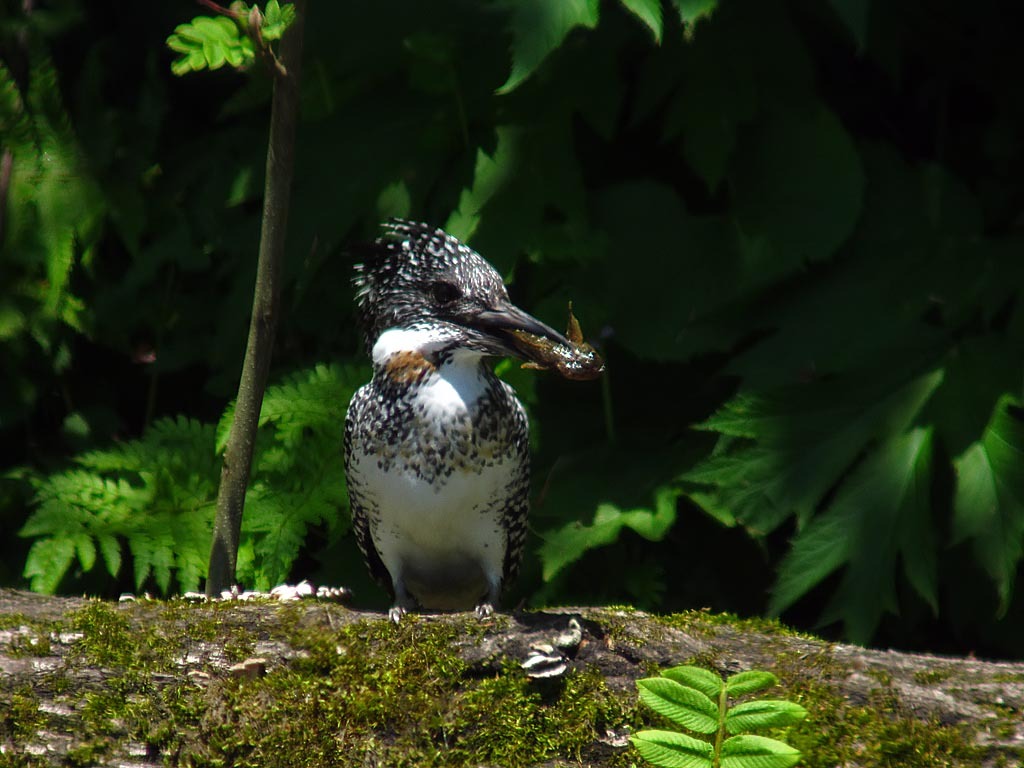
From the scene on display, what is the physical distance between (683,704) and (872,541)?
165cm

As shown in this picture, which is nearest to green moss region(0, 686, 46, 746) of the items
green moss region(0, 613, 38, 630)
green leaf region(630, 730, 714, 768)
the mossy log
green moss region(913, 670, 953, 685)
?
the mossy log

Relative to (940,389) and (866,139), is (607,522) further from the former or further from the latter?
(866,139)

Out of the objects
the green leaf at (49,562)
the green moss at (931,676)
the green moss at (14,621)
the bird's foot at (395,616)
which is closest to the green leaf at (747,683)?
the green moss at (931,676)

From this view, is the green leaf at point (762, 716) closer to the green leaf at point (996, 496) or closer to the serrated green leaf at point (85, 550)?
the green leaf at point (996, 496)

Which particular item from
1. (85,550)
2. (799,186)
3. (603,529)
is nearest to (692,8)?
(799,186)

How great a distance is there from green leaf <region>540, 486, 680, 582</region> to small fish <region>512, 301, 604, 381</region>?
0.85 m

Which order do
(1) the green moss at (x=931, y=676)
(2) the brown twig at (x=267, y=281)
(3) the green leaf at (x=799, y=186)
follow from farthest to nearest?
(3) the green leaf at (x=799, y=186) < (2) the brown twig at (x=267, y=281) < (1) the green moss at (x=931, y=676)

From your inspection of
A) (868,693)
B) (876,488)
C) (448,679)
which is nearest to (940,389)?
(876,488)

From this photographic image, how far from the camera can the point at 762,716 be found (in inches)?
83.4

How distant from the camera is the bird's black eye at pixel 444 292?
324cm

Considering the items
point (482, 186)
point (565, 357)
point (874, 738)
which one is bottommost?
point (874, 738)

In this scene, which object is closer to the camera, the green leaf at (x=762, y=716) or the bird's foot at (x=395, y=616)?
the green leaf at (x=762, y=716)

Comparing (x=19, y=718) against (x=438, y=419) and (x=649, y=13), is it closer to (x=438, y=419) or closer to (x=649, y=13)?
(x=438, y=419)

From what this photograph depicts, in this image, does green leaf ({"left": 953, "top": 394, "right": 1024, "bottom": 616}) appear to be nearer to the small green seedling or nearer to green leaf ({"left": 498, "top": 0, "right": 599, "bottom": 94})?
the small green seedling
